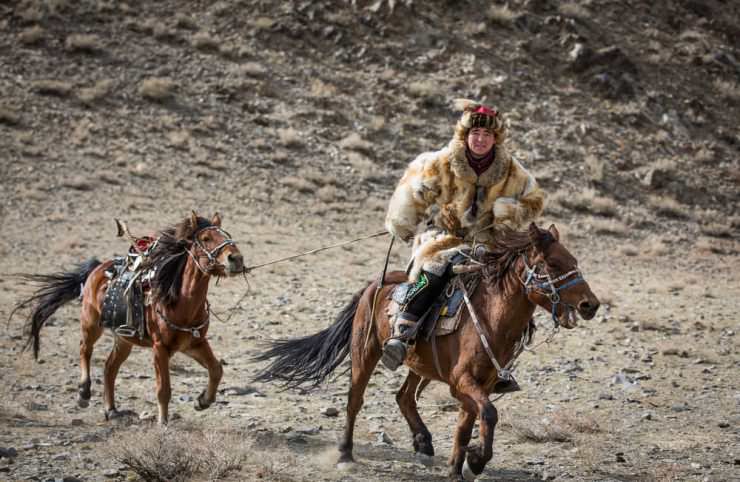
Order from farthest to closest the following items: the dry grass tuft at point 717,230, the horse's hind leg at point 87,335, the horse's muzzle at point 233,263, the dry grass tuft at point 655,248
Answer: the dry grass tuft at point 717,230, the dry grass tuft at point 655,248, the horse's hind leg at point 87,335, the horse's muzzle at point 233,263

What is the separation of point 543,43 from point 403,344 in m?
23.3

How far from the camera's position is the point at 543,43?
2766 cm

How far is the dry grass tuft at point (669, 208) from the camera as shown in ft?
68.6

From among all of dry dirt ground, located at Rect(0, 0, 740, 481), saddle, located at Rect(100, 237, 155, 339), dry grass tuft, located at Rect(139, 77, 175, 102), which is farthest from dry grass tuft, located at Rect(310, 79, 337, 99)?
saddle, located at Rect(100, 237, 155, 339)

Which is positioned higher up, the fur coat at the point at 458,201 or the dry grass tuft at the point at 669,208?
the fur coat at the point at 458,201

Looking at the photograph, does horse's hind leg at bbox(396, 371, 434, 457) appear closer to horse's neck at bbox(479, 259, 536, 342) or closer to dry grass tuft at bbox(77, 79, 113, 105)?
horse's neck at bbox(479, 259, 536, 342)

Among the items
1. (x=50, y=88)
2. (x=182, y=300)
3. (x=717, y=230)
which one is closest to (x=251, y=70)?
(x=50, y=88)

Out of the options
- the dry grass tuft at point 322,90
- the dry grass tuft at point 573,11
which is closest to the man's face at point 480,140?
the dry grass tuft at point 322,90

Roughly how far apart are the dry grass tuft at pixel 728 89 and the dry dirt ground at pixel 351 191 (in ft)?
0.22

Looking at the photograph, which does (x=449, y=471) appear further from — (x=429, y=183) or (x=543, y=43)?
(x=543, y=43)

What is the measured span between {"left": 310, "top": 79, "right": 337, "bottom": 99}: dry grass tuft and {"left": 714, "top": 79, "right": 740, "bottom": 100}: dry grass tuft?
42.4 ft

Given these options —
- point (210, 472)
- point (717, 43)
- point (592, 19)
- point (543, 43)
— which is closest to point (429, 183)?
point (210, 472)

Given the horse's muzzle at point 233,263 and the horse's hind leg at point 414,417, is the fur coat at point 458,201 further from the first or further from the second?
the horse's muzzle at point 233,263

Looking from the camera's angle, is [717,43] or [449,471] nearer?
[449,471]
